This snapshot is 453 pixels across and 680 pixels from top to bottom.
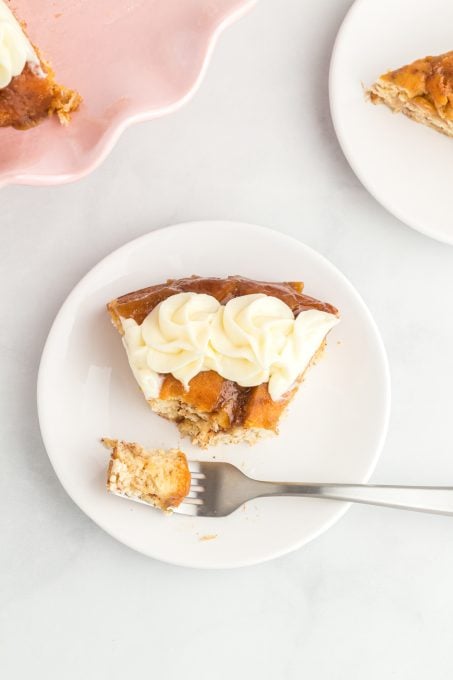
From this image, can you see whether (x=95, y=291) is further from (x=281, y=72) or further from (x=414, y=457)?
(x=414, y=457)

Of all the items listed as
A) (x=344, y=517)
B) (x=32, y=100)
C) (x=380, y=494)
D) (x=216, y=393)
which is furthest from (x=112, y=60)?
(x=344, y=517)

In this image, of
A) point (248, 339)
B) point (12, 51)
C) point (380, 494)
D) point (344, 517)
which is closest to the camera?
point (12, 51)

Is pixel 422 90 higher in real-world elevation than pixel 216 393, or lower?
higher

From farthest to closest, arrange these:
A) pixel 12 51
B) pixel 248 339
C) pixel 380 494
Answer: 1. pixel 380 494
2. pixel 248 339
3. pixel 12 51

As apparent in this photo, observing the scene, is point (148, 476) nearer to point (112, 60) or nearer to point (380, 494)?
point (380, 494)

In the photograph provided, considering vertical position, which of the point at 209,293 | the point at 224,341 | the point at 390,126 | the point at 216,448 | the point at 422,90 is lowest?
the point at 216,448

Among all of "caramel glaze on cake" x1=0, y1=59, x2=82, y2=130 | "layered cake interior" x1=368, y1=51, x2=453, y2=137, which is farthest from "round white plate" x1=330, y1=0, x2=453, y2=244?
"caramel glaze on cake" x1=0, y1=59, x2=82, y2=130
